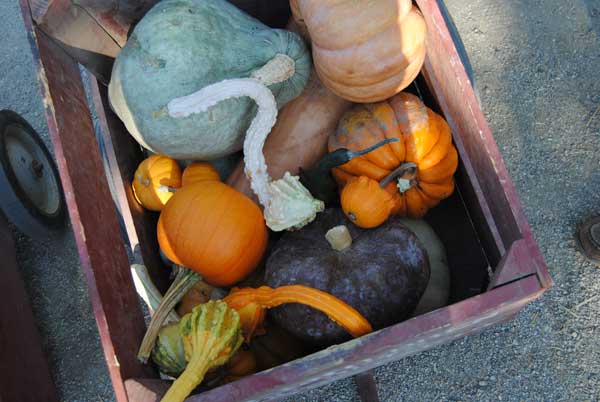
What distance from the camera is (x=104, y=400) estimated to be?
8.16ft

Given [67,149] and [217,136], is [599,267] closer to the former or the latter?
[217,136]

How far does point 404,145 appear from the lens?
1.66m

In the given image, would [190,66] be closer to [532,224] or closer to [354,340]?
[354,340]

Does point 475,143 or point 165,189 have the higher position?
point 165,189

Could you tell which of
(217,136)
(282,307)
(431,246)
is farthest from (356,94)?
(282,307)

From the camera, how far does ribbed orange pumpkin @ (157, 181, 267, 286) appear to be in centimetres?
155

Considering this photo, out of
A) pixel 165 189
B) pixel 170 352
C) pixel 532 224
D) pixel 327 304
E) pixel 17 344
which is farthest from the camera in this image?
pixel 532 224

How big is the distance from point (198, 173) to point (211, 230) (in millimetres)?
328

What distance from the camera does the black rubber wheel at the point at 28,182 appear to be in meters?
2.46

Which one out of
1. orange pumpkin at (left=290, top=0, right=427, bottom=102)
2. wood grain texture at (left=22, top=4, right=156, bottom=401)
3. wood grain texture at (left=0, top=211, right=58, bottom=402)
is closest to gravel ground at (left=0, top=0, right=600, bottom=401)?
wood grain texture at (left=0, top=211, right=58, bottom=402)

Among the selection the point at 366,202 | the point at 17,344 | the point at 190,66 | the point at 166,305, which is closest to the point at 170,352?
the point at 166,305

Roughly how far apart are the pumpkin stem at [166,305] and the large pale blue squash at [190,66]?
392mm

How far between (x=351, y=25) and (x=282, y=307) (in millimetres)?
814

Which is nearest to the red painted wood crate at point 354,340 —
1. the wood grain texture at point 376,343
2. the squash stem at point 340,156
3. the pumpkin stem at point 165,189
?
the wood grain texture at point 376,343
